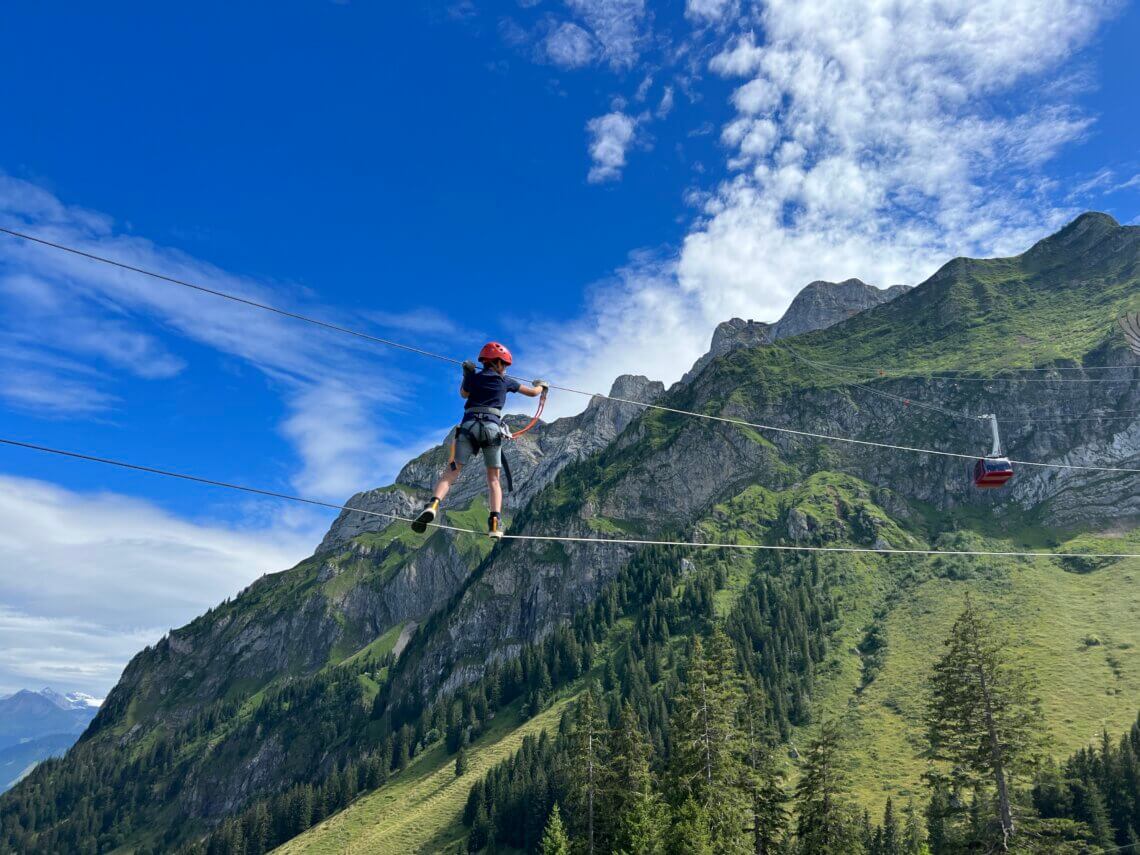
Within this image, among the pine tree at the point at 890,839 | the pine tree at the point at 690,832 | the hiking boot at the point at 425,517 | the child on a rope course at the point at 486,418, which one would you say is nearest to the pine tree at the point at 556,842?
the pine tree at the point at 690,832

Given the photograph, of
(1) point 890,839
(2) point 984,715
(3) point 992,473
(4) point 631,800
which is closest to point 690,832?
(4) point 631,800

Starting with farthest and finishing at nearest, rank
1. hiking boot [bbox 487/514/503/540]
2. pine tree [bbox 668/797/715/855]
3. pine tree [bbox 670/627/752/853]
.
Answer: pine tree [bbox 670/627/752/853]
pine tree [bbox 668/797/715/855]
hiking boot [bbox 487/514/503/540]

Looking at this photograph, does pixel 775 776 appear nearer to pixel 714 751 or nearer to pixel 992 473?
pixel 714 751

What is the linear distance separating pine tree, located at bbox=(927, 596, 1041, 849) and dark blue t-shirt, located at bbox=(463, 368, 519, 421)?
32.9 meters

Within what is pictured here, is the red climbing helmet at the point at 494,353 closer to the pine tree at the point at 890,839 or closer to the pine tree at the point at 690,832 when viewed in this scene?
the pine tree at the point at 690,832

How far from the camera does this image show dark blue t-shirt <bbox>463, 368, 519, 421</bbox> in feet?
46.8

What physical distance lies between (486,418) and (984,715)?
112 feet

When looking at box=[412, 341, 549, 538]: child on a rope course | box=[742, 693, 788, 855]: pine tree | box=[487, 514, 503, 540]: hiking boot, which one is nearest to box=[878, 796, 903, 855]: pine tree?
box=[742, 693, 788, 855]: pine tree

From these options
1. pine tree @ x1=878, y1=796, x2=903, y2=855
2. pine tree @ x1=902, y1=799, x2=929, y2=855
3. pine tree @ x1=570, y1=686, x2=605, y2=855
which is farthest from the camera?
pine tree @ x1=878, y1=796, x2=903, y2=855

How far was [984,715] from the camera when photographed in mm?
34438

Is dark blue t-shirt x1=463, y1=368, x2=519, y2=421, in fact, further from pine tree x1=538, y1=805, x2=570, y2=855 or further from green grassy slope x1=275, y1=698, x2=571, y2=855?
green grassy slope x1=275, y1=698, x2=571, y2=855

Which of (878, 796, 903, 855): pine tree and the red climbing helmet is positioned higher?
the red climbing helmet

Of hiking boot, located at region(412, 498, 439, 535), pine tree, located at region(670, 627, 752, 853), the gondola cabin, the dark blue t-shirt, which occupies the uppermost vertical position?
the gondola cabin

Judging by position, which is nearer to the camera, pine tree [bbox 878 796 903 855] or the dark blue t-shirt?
the dark blue t-shirt
